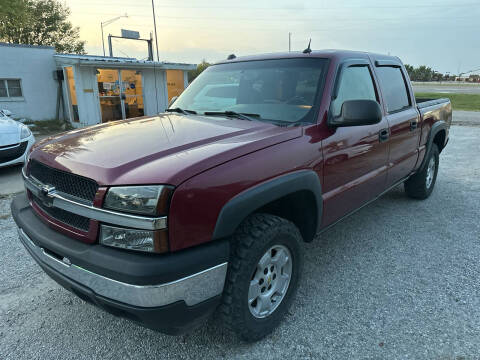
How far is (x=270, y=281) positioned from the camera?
7.72 feet

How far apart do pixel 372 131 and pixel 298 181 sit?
1.26 meters

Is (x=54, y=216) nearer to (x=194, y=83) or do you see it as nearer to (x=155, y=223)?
(x=155, y=223)

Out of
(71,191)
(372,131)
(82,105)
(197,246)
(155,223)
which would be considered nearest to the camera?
(155,223)

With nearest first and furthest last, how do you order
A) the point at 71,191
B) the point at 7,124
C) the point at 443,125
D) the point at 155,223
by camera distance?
the point at 155,223
the point at 71,191
the point at 443,125
the point at 7,124

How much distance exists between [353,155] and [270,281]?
1285 millimetres

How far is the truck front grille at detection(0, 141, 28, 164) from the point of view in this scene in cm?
619

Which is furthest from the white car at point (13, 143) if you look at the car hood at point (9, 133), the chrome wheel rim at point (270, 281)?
the chrome wheel rim at point (270, 281)

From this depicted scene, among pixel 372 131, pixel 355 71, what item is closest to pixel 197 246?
pixel 372 131

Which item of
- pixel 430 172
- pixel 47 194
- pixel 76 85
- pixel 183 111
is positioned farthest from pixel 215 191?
pixel 76 85

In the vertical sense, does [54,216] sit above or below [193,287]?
above

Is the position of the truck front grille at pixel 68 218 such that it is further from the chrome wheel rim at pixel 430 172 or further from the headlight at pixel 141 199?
the chrome wheel rim at pixel 430 172

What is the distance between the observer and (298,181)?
91.4 inches

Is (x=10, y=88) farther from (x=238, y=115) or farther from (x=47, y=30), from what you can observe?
(x=47, y=30)

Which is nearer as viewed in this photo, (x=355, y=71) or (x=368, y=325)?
(x=368, y=325)
